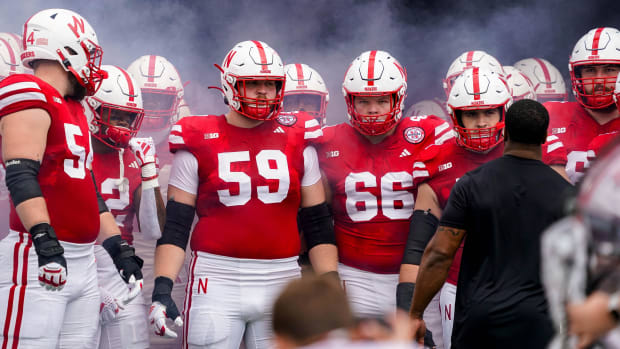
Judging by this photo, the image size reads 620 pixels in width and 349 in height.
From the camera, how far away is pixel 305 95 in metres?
5.18

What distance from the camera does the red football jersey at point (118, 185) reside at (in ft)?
12.0

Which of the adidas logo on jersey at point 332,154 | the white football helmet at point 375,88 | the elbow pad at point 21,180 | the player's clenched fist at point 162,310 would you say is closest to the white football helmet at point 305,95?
the white football helmet at point 375,88

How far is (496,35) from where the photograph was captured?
→ 7316 millimetres

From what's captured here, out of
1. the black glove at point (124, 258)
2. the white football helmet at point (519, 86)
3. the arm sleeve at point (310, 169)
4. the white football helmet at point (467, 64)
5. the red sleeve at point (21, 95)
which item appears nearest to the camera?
the red sleeve at point (21, 95)

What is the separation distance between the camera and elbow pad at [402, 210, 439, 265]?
3.16 m

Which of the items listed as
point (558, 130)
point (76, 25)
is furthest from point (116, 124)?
point (558, 130)

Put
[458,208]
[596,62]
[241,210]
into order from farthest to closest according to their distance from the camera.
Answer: [596,62]
[241,210]
[458,208]

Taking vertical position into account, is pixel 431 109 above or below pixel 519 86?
below

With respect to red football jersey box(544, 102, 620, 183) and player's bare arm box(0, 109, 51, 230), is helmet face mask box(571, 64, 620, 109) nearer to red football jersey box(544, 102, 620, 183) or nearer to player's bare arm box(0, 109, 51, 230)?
red football jersey box(544, 102, 620, 183)

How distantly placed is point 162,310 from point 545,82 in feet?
15.1

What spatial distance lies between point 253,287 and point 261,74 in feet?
3.28

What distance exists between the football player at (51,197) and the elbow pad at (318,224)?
0.83 m

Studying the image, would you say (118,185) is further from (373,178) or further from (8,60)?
(8,60)

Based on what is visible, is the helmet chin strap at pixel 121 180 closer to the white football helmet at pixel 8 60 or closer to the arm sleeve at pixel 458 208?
the arm sleeve at pixel 458 208
